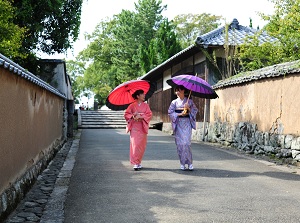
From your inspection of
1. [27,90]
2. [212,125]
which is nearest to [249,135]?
[212,125]

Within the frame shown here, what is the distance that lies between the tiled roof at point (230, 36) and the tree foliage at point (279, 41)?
2.96ft

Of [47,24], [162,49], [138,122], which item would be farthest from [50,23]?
[162,49]

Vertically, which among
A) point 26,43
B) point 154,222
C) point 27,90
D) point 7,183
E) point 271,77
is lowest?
point 154,222

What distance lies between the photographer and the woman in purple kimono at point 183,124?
28.2ft

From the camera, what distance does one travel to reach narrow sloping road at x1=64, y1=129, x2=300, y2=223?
4.90 meters

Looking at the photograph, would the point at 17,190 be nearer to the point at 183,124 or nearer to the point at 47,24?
the point at 183,124

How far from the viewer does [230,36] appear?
17.9 metres

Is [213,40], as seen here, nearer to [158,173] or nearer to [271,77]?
[271,77]

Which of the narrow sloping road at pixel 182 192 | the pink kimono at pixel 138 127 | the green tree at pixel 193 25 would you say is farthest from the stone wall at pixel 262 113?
the green tree at pixel 193 25

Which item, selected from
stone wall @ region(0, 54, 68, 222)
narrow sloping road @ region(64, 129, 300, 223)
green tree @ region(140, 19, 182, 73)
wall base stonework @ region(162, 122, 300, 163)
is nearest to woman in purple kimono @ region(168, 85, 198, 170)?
narrow sloping road @ region(64, 129, 300, 223)

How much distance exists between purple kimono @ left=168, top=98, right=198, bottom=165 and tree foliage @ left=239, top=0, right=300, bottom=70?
657cm

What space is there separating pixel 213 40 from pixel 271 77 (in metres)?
5.96

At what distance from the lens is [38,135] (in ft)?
26.9

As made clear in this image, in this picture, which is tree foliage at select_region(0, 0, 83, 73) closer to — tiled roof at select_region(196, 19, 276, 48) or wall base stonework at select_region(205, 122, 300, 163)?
tiled roof at select_region(196, 19, 276, 48)
